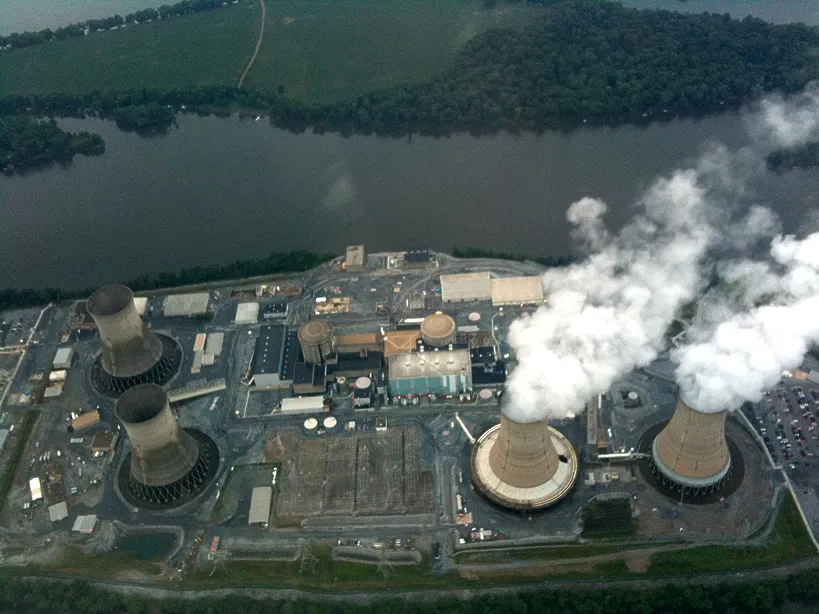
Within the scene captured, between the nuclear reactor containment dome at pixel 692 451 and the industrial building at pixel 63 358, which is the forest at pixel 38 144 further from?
the nuclear reactor containment dome at pixel 692 451

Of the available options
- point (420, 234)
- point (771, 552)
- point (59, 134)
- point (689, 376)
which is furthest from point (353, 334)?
point (59, 134)

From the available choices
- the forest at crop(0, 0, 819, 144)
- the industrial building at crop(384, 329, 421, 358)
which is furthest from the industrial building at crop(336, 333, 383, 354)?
the forest at crop(0, 0, 819, 144)

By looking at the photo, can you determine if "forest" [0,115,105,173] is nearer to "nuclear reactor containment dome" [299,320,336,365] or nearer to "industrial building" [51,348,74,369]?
"industrial building" [51,348,74,369]

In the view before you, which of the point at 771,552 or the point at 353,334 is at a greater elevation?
the point at 353,334

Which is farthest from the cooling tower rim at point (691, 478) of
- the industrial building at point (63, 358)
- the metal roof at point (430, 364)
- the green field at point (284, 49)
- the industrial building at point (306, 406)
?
the green field at point (284, 49)

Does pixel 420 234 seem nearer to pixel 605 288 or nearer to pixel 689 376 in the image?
pixel 605 288

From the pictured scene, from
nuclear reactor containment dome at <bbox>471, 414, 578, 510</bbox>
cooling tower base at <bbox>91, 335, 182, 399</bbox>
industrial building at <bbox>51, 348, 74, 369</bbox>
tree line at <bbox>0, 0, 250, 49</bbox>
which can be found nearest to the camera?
nuclear reactor containment dome at <bbox>471, 414, 578, 510</bbox>
